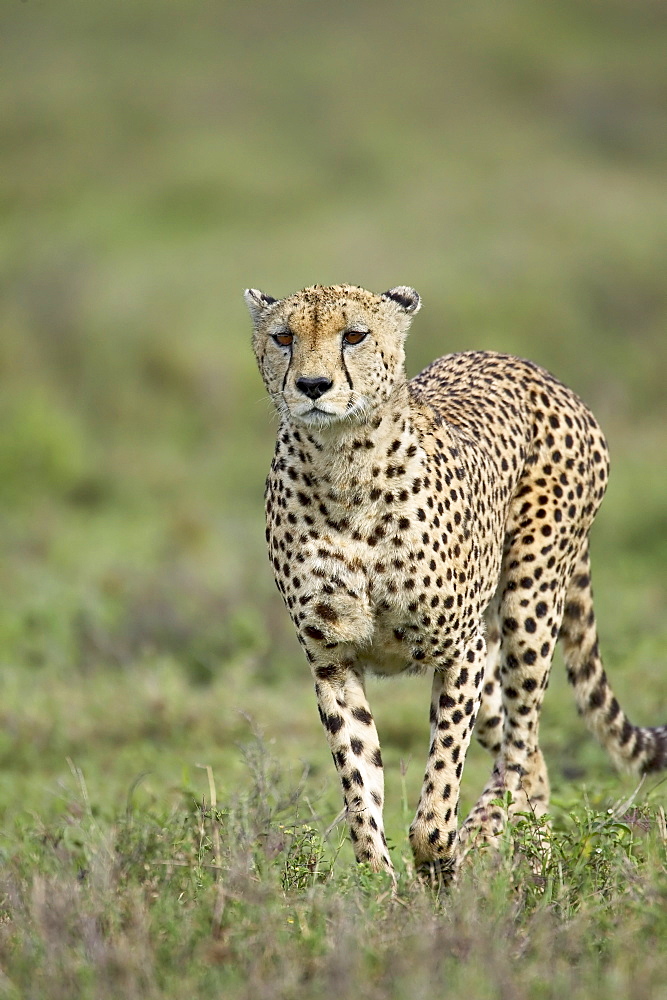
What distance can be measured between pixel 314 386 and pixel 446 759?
1.04 m

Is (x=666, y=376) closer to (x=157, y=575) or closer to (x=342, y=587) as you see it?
(x=157, y=575)

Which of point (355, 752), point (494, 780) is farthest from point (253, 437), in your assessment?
point (355, 752)

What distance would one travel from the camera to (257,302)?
386 centimetres

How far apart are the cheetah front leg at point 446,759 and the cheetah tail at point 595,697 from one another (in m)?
0.77

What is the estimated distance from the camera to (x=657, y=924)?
2.79 m

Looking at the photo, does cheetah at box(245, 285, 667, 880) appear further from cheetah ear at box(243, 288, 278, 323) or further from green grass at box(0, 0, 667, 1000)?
green grass at box(0, 0, 667, 1000)

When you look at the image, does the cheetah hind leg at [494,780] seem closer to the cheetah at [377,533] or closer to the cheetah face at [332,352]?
the cheetah at [377,533]

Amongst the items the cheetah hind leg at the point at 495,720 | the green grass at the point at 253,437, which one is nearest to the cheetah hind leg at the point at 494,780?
the cheetah hind leg at the point at 495,720

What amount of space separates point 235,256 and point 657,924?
15.1m

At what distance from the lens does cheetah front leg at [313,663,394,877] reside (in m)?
3.65

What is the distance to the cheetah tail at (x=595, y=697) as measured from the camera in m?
4.46

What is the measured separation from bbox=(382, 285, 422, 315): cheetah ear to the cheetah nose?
0.45m

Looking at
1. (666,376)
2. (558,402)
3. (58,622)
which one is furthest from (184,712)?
(666,376)

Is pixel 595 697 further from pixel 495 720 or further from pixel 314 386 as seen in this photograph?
pixel 314 386
